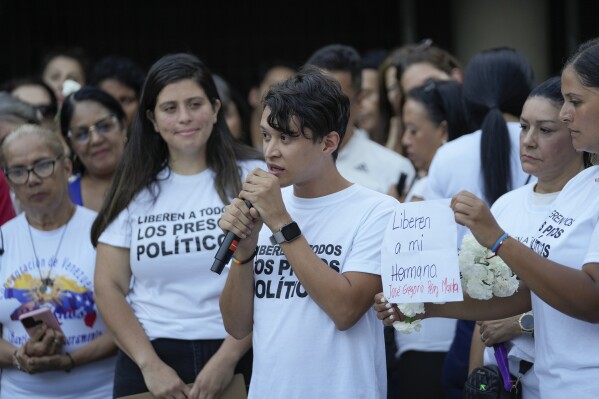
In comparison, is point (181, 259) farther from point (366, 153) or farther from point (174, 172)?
point (366, 153)

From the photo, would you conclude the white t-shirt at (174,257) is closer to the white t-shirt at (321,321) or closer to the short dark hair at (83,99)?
the white t-shirt at (321,321)

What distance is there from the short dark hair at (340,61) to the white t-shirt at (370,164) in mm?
337

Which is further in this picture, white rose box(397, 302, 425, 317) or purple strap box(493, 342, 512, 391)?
purple strap box(493, 342, 512, 391)

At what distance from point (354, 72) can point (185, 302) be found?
213 cm

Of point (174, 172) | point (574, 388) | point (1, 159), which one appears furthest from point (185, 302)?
point (574, 388)

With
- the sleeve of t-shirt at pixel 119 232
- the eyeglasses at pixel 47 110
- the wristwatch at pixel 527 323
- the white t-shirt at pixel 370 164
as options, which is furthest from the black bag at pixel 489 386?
the eyeglasses at pixel 47 110

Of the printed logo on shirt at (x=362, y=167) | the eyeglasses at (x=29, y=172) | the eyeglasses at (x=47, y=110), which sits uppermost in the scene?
the eyeglasses at (x=47, y=110)

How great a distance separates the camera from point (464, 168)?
14.5ft

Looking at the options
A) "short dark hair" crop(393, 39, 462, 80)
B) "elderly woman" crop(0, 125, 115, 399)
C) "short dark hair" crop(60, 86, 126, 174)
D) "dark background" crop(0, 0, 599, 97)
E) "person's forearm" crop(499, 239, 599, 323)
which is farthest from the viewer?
"dark background" crop(0, 0, 599, 97)

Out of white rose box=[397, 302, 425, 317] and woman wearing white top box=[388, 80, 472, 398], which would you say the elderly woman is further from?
white rose box=[397, 302, 425, 317]

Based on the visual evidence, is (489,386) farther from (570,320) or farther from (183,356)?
(183,356)

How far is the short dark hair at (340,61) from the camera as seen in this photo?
5559 millimetres

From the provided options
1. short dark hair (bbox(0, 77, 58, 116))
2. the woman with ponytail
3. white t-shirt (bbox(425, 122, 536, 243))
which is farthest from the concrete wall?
white t-shirt (bbox(425, 122, 536, 243))

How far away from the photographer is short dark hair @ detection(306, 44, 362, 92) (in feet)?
18.2
